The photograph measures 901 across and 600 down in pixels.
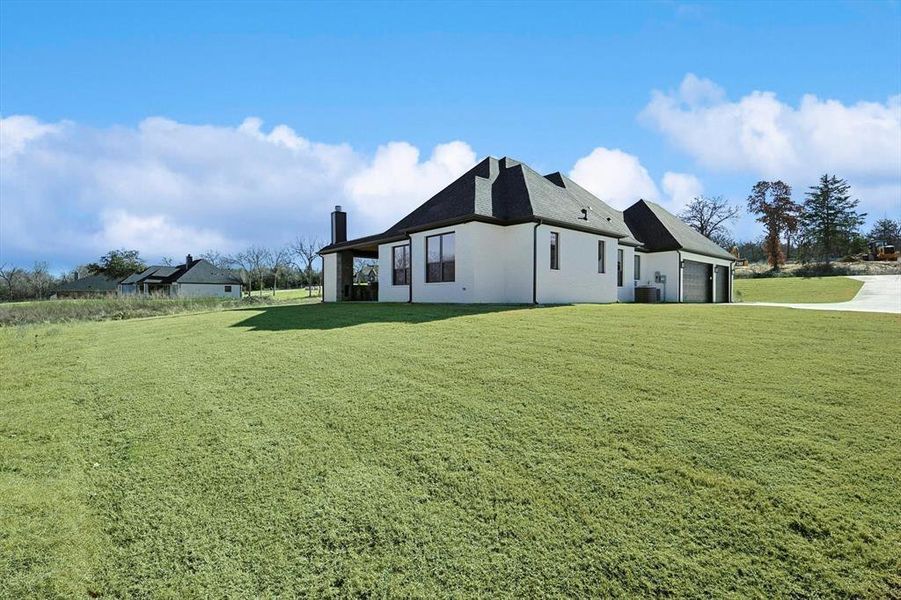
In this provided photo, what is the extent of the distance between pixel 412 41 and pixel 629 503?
10.7m

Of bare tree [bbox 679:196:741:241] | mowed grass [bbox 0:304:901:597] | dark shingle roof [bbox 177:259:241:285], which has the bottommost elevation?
mowed grass [bbox 0:304:901:597]

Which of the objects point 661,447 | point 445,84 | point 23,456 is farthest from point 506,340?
point 445,84

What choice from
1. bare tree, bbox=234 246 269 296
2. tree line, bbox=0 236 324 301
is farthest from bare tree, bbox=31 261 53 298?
bare tree, bbox=234 246 269 296

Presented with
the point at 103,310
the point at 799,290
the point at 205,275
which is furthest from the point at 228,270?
the point at 799,290

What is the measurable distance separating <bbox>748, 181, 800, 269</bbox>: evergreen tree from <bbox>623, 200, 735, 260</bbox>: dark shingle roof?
2185cm

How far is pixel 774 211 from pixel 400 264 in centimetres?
4276

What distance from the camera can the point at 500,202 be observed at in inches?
628

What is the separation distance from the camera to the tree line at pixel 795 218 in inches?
1700

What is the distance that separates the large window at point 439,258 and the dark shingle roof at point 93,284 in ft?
203

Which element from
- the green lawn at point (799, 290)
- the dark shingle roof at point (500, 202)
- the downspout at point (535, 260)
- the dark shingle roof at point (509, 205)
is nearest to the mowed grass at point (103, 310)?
the dark shingle roof at point (509, 205)

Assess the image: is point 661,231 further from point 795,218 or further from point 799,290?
point 795,218

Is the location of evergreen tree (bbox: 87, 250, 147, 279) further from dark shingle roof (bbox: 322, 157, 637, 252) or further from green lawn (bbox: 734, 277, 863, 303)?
green lawn (bbox: 734, 277, 863, 303)

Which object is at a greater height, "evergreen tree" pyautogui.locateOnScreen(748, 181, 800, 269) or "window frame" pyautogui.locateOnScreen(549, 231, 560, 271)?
"evergreen tree" pyautogui.locateOnScreen(748, 181, 800, 269)

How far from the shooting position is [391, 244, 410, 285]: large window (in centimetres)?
1759
